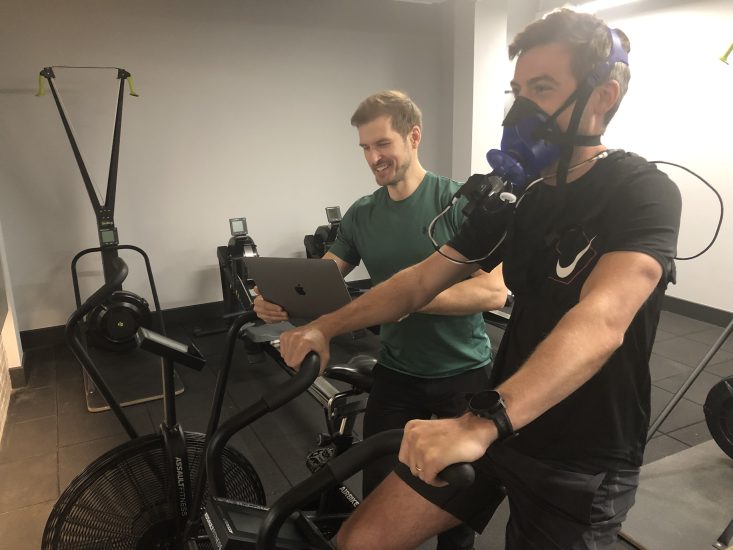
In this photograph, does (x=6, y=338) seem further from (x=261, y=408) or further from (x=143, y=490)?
(x=261, y=408)

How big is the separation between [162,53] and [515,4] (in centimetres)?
363

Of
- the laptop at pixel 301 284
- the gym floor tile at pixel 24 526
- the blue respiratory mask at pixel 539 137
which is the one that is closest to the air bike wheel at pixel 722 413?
the blue respiratory mask at pixel 539 137

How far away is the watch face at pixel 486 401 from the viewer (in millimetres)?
766

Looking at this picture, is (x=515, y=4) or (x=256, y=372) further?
(x=515, y=4)

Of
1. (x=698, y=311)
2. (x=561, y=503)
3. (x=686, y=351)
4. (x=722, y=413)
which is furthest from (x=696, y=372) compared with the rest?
(x=698, y=311)

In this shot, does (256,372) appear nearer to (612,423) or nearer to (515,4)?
(612,423)

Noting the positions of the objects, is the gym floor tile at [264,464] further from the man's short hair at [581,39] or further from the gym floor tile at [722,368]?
the gym floor tile at [722,368]

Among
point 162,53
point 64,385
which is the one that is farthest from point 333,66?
point 64,385

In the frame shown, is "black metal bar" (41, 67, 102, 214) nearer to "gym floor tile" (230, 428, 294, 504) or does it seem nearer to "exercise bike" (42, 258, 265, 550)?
"gym floor tile" (230, 428, 294, 504)

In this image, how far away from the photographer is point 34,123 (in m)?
4.14

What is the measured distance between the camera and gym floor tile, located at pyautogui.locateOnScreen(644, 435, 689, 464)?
9.07 ft

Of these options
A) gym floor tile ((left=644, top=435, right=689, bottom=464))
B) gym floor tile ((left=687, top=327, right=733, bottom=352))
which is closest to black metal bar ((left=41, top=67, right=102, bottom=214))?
gym floor tile ((left=644, top=435, right=689, bottom=464))

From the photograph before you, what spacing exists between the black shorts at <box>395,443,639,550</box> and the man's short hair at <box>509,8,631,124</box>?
0.74 meters

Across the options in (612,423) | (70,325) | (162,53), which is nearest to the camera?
(612,423)
